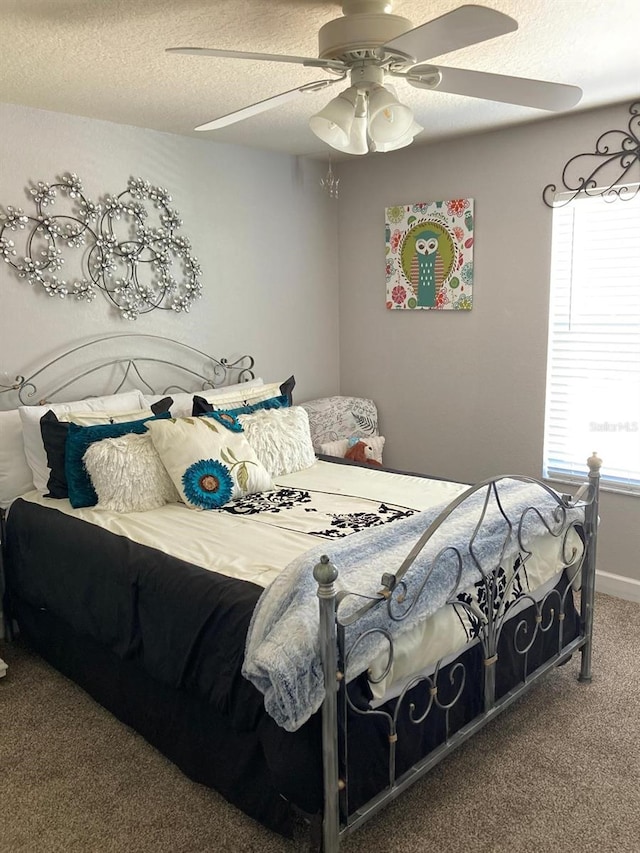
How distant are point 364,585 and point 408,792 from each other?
756 mm

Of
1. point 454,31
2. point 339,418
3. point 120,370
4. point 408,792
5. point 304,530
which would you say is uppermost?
point 454,31

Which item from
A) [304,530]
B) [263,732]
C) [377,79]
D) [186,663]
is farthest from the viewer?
[304,530]

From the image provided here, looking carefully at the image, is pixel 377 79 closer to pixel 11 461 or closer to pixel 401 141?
pixel 401 141

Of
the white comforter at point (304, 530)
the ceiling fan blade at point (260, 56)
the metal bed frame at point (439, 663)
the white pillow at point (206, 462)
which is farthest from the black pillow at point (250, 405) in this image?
the ceiling fan blade at point (260, 56)

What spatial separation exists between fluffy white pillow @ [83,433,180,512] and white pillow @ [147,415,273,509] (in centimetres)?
8

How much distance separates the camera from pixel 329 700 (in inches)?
66.0

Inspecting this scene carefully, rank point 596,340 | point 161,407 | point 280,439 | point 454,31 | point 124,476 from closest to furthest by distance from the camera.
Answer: point 454,31 < point 124,476 < point 161,407 < point 280,439 < point 596,340

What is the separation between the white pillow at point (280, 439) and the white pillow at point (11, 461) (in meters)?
0.97

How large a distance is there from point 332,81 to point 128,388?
2.00 m

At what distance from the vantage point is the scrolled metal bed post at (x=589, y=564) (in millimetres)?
2572

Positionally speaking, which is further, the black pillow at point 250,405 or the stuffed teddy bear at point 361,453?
the stuffed teddy bear at point 361,453

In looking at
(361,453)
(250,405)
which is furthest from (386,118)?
(361,453)

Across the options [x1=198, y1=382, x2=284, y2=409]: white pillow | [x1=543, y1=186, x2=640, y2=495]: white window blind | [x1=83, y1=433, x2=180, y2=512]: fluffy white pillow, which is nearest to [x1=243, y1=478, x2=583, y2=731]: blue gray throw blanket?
[x1=83, y1=433, x2=180, y2=512]: fluffy white pillow

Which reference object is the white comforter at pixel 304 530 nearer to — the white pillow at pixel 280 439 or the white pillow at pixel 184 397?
the white pillow at pixel 280 439
